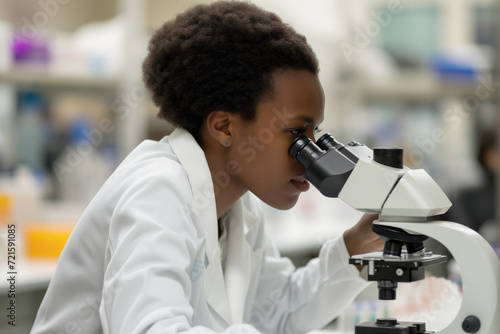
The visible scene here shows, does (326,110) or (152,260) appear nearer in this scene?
(152,260)

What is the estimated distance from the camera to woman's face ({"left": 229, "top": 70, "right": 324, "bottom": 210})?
107 centimetres

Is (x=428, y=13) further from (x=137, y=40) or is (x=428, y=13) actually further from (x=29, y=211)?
(x=29, y=211)

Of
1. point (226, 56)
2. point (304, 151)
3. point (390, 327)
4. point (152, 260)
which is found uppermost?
point (226, 56)

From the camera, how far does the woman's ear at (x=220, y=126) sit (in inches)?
43.6

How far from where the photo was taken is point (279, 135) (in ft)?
3.51

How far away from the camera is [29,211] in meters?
2.45

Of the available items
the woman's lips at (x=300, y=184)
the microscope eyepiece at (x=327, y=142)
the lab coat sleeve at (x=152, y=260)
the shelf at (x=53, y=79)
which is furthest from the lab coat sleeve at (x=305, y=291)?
the shelf at (x=53, y=79)

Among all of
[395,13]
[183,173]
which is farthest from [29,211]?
[395,13]

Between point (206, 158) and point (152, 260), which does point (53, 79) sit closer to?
point (206, 158)

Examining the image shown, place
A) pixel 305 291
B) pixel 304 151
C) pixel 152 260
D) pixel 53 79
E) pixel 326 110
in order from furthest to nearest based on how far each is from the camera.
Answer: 1. pixel 326 110
2. pixel 53 79
3. pixel 305 291
4. pixel 304 151
5. pixel 152 260

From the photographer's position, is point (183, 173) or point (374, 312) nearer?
point (183, 173)

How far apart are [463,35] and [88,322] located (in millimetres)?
4091

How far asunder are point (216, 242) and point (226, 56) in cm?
28

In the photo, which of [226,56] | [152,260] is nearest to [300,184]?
[226,56]
